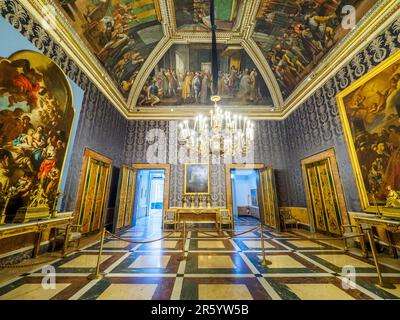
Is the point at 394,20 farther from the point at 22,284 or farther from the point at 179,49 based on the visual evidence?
the point at 22,284

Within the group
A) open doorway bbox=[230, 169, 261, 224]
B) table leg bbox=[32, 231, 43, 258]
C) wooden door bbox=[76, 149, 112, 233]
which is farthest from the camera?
open doorway bbox=[230, 169, 261, 224]

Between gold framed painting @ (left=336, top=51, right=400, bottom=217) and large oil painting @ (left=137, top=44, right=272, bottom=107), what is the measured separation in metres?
4.24

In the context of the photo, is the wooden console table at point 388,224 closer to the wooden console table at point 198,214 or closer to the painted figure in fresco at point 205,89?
the wooden console table at point 198,214

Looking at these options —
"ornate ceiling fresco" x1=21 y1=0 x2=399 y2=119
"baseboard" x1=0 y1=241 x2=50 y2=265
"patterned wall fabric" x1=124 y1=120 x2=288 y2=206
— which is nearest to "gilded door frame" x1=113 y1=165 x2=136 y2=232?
"patterned wall fabric" x1=124 y1=120 x2=288 y2=206

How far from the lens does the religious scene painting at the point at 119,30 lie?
441 cm

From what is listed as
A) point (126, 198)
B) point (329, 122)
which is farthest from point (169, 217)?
point (329, 122)

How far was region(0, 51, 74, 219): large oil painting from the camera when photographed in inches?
114

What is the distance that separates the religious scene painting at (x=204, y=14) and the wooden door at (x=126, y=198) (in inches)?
247

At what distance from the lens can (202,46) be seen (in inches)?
277

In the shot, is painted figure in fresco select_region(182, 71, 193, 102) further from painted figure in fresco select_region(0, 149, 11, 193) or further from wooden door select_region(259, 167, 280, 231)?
painted figure in fresco select_region(0, 149, 11, 193)

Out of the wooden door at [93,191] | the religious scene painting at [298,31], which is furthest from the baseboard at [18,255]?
the religious scene painting at [298,31]

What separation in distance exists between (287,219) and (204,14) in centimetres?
877

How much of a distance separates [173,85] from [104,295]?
26.2 feet

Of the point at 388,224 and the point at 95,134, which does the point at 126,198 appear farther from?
the point at 388,224
